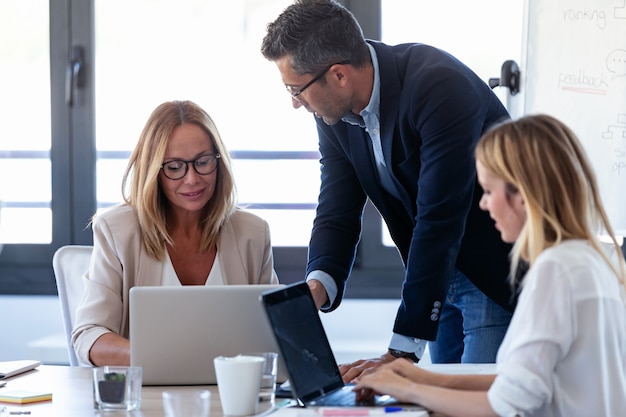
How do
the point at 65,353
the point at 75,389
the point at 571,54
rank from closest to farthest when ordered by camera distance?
the point at 75,389, the point at 571,54, the point at 65,353

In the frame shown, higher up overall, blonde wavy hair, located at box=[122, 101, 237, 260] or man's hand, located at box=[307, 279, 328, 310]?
blonde wavy hair, located at box=[122, 101, 237, 260]

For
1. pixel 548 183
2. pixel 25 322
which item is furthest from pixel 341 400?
pixel 25 322

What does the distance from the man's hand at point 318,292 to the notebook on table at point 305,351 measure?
0.44 metres

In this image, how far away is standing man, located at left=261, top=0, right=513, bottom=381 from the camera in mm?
2006

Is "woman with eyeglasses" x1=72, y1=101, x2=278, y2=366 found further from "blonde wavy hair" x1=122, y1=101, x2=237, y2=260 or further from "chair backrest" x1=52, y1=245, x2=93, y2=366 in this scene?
"chair backrest" x1=52, y1=245, x2=93, y2=366

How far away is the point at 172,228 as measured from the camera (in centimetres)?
239

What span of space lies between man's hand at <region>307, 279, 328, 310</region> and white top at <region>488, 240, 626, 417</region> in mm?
800

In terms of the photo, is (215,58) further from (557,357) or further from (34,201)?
(557,357)

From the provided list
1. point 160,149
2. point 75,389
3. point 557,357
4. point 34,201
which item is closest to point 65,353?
point 34,201

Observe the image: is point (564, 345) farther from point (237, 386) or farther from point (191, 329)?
point (191, 329)

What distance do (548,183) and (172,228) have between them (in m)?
1.21

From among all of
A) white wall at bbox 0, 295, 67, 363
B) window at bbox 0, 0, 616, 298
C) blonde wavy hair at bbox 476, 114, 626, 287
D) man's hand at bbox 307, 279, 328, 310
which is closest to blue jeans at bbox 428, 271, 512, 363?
man's hand at bbox 307, 279, 328, 310

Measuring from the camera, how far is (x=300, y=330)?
1.64 meters

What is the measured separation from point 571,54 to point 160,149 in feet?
5.66
